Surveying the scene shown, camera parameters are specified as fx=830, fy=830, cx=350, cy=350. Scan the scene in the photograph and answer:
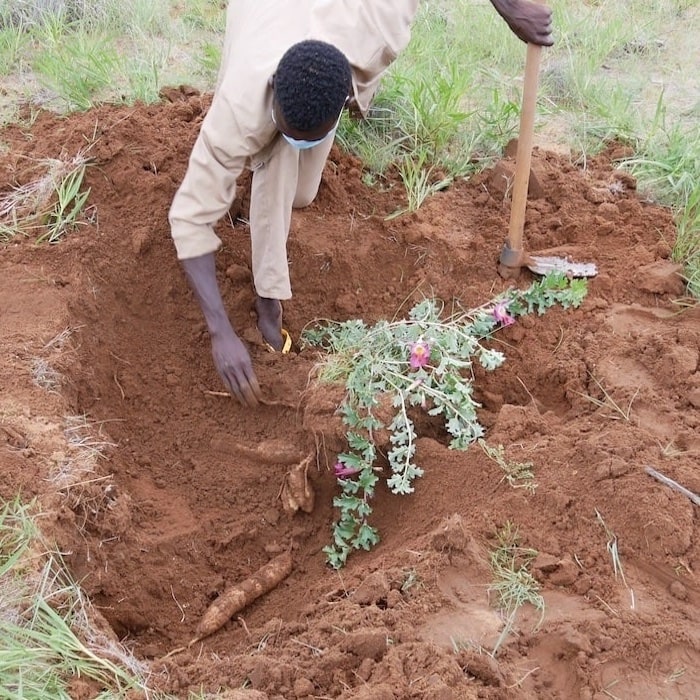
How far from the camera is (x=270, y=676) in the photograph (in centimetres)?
200

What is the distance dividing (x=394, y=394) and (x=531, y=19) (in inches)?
56.3

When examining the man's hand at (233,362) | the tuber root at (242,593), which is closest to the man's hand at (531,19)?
the man's hand at (233,362)

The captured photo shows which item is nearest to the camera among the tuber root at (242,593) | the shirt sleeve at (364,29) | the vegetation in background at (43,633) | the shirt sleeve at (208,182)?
the vegetation in background at (43,633)

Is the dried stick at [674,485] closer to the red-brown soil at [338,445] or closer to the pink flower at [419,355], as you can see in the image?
the red-brown soil at [338,445]

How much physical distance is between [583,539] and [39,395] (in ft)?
5.74

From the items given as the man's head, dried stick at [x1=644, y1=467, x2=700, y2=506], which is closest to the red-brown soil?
dried stick at [x1=644, y1=467, x2=700, y2=506]

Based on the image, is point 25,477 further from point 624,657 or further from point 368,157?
point 368,157

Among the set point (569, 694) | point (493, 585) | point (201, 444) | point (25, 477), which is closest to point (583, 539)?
point (493, 585)

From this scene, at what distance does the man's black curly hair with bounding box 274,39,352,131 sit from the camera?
7.43 ft

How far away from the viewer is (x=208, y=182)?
8.59ft

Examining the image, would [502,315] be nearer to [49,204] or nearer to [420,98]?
[420,98]

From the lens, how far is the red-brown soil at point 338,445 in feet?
6.77

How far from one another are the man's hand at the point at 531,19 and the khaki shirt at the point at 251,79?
40 cm

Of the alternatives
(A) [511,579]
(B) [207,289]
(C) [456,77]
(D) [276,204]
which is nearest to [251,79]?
(D) [276,204]
